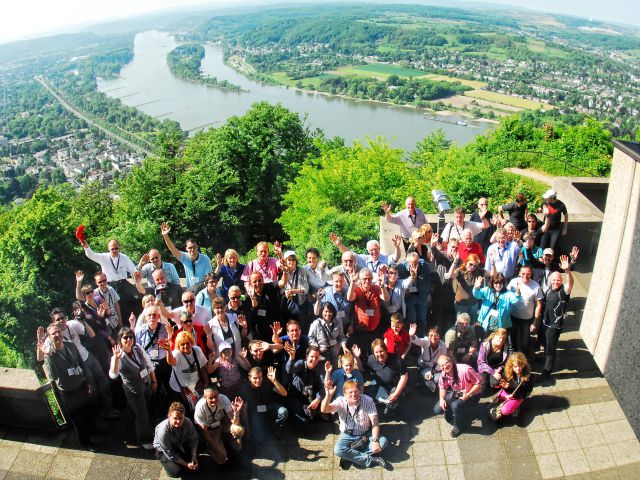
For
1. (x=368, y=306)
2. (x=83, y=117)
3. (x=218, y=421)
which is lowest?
(x=83, y=117)

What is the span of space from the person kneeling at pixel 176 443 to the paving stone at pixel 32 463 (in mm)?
1284

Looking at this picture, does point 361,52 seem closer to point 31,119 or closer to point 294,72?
point 294,72

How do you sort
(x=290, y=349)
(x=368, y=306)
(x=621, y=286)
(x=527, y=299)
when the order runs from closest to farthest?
(x=621, y=286) → (x=290, y=349) → (x=527, y=299) → (x=368, y=306)

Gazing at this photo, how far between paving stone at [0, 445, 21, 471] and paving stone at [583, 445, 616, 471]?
5.83m

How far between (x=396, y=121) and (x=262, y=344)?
8552 cm

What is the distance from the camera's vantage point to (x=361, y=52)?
174 m

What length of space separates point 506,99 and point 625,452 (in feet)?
370

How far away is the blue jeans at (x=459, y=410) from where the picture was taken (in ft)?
18.7

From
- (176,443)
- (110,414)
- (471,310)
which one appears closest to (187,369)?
(176,443)

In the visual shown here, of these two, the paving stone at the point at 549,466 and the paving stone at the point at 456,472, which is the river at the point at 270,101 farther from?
the paving stone at the point at 456,472

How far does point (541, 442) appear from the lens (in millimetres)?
5590

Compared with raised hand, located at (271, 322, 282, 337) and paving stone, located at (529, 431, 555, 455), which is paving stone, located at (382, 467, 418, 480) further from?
raised hand, located at (271, 322, 282, 337)

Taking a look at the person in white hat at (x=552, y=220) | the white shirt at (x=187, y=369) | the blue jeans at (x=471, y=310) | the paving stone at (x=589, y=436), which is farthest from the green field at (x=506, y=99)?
the white shirt at (x=187, y=369)

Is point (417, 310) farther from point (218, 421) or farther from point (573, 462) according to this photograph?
point (218, 421)
